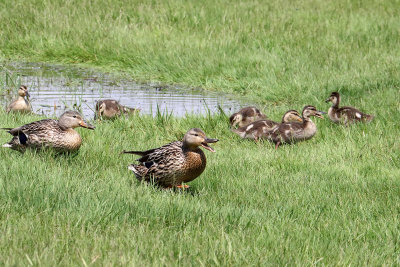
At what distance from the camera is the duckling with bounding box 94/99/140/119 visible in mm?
9189

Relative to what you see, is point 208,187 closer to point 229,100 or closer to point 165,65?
point 229,100

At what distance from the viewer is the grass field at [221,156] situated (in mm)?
4121

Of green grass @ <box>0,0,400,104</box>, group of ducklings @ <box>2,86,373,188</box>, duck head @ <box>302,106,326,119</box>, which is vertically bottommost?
group of ducklings @ <box>2,86,373,188</box>

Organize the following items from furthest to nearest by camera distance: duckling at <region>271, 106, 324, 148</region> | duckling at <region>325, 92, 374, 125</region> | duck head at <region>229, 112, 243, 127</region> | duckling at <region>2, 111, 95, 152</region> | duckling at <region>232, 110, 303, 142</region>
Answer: duck head at <region>229, 112, 243, 127</region> < duckling at <region>325, 92, 374, 125</region> < duckling at <region>232, 110, 303, 142</region> < duckling at <region>271, 106, 324, 148</region> < duckling at <region>2, 111, 95, 152</region>

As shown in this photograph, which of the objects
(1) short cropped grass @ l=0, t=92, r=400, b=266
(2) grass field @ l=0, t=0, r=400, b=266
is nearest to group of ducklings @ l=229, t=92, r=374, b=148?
(2) grass field @ l=0, t=0, r=400, b=266

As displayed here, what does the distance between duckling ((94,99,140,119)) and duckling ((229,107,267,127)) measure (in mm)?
1509

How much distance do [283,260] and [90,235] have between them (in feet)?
4.31

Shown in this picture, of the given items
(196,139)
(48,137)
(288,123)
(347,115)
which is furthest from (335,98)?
(48,137)

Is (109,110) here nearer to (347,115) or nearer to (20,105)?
(20,105)

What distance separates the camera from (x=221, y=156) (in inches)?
291

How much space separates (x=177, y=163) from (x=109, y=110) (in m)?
3.80

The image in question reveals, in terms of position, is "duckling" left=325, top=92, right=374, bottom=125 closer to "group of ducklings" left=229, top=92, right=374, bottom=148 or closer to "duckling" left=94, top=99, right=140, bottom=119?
"group of ducklings" left=229, top=92, right=374, bottom=148

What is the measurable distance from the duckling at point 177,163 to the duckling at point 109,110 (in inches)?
120

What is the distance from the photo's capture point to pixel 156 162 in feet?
20.1
